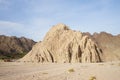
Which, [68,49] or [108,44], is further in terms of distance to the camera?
[108,44]

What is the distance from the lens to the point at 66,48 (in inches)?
2557

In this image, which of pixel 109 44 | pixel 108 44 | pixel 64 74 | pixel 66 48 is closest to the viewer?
pixel 64 74

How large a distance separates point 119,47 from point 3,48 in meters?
138

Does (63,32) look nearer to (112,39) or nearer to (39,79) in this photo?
(112,39)

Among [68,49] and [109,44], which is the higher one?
[109,44]

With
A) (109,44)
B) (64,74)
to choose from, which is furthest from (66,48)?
(64,74)

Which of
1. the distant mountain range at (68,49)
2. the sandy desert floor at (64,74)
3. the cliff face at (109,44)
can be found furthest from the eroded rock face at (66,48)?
the sandy desert floor at (64,74)

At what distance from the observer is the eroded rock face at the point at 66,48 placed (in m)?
63.4

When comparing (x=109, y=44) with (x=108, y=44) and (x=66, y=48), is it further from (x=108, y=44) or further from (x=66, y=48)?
(x=66, y=48)

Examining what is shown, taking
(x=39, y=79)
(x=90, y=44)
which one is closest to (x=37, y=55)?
(x=90, y=44)

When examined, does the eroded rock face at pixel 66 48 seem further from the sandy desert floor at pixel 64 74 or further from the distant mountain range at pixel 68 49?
the sandy desert floor at pixel 64 74

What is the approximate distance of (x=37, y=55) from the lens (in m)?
68.1

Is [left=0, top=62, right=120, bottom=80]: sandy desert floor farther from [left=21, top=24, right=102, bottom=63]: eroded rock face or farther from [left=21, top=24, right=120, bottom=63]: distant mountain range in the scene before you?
[left=21, top=24, right=120, bottom=63]: distant mountain range

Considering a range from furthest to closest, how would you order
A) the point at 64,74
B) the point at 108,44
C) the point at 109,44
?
1. the point at 109,44
2. the point at 108,44
3. the point at 64,74
